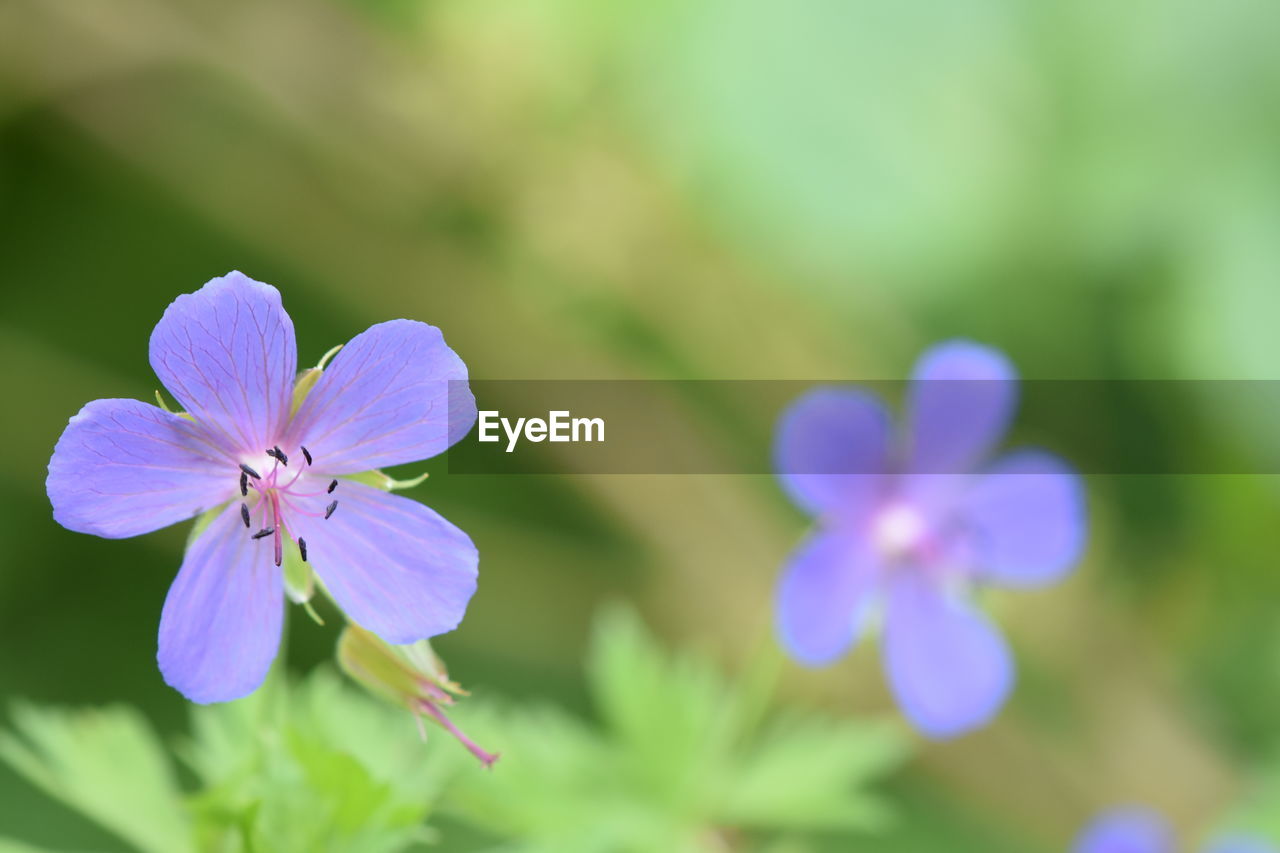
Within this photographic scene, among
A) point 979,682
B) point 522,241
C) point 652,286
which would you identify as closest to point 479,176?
point 522,241

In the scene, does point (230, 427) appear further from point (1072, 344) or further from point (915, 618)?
point (1072, 344)

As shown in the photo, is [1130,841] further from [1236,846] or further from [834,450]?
[834,450]

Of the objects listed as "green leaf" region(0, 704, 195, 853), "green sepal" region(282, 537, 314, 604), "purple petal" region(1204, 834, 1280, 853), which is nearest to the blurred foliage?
"green leaf" region(0, 704, 195, 853)

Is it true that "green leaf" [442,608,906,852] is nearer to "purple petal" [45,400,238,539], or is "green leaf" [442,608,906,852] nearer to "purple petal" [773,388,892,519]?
"purple petal" [773,388,892,519]

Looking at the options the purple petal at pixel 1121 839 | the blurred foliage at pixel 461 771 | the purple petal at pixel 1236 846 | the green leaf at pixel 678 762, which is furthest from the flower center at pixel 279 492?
the purple petal at pixel 1236 846

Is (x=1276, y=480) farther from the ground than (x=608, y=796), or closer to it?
farther from the ground
